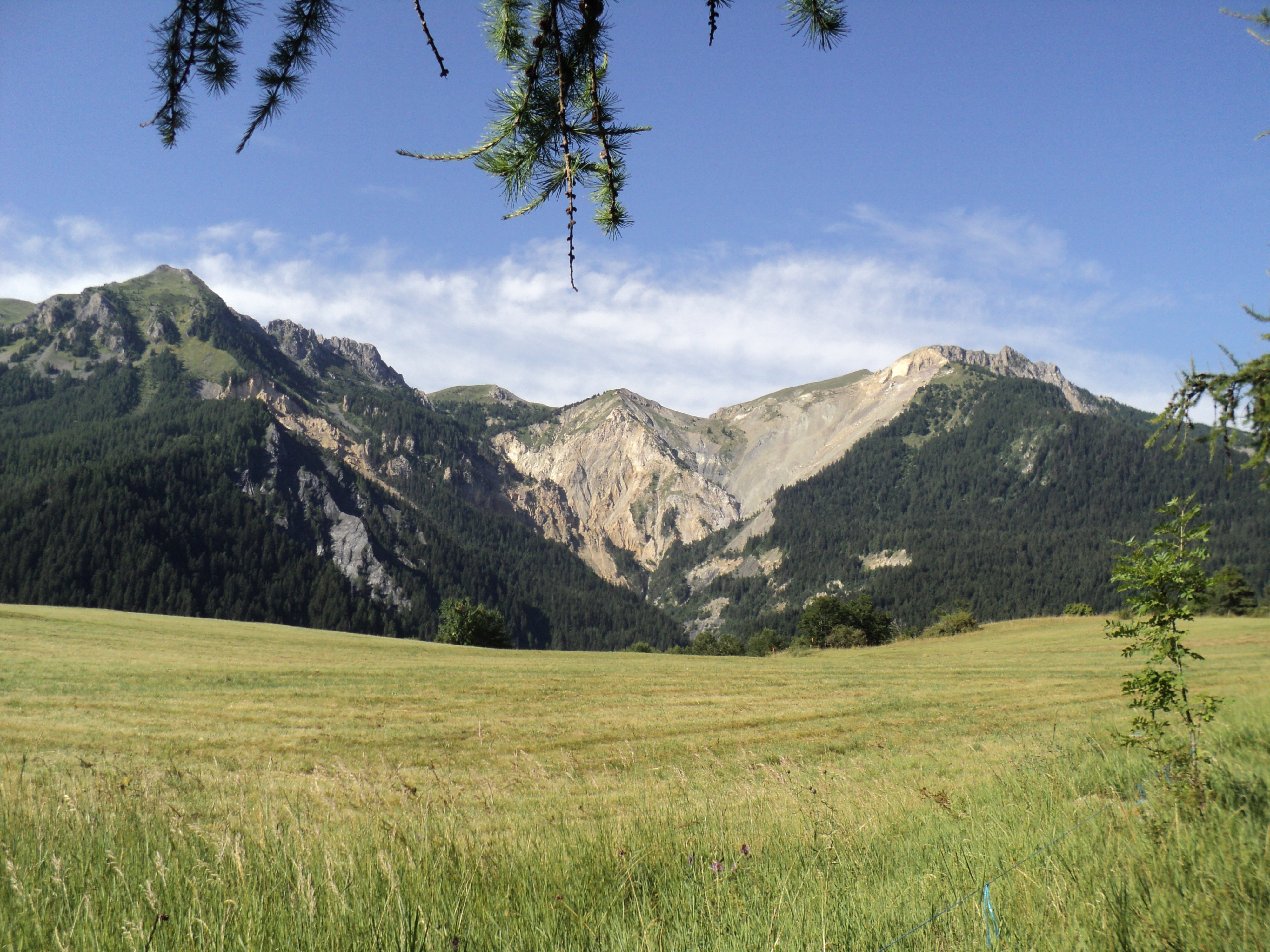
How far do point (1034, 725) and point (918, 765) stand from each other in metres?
8.36

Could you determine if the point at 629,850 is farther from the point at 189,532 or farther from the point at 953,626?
the point at 189,532

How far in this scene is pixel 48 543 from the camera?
5010 inches

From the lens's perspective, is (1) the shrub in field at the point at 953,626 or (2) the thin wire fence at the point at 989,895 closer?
(2) the thin wire fence at the point at 989,895

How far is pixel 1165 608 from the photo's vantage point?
6.23 m

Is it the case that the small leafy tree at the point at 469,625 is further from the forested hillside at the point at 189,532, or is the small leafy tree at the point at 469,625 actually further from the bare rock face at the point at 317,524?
the bare rock face at the point at 317,524

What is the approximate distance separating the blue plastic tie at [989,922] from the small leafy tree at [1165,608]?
386cm

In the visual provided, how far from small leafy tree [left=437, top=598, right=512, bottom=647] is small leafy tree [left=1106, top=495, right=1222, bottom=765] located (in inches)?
2998

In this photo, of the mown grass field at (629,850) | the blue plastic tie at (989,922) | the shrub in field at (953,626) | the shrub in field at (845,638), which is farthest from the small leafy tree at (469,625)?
the blue plastic tie at (989,922)

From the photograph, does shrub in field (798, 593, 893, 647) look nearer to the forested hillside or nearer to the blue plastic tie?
the blue plastic tie

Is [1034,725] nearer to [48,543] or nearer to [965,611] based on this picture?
[965,611]

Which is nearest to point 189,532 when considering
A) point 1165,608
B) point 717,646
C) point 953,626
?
point 717,646

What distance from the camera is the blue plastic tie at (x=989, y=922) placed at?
2740 mm

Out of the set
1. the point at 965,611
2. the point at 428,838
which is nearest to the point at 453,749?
the point at 428,838

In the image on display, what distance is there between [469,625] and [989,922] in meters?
80.6
